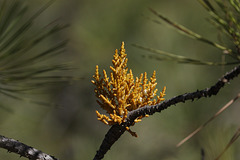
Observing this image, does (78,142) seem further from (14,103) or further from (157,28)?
(157,28)

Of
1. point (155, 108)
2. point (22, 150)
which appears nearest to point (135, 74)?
point (22, 150)

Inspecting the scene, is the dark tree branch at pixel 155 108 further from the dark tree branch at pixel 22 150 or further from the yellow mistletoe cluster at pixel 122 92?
the dark tree branch at pixel 22 150

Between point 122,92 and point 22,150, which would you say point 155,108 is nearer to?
point 122,92

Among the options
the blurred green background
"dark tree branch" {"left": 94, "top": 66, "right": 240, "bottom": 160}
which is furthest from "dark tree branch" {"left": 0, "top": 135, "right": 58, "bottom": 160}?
the blurred green background

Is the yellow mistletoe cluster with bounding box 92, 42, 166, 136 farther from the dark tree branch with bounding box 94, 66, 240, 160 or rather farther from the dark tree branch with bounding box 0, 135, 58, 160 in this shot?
the dark tree branch with bounding box 0, 135, 58, 160

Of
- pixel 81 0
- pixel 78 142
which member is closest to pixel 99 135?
pixel 78 142
